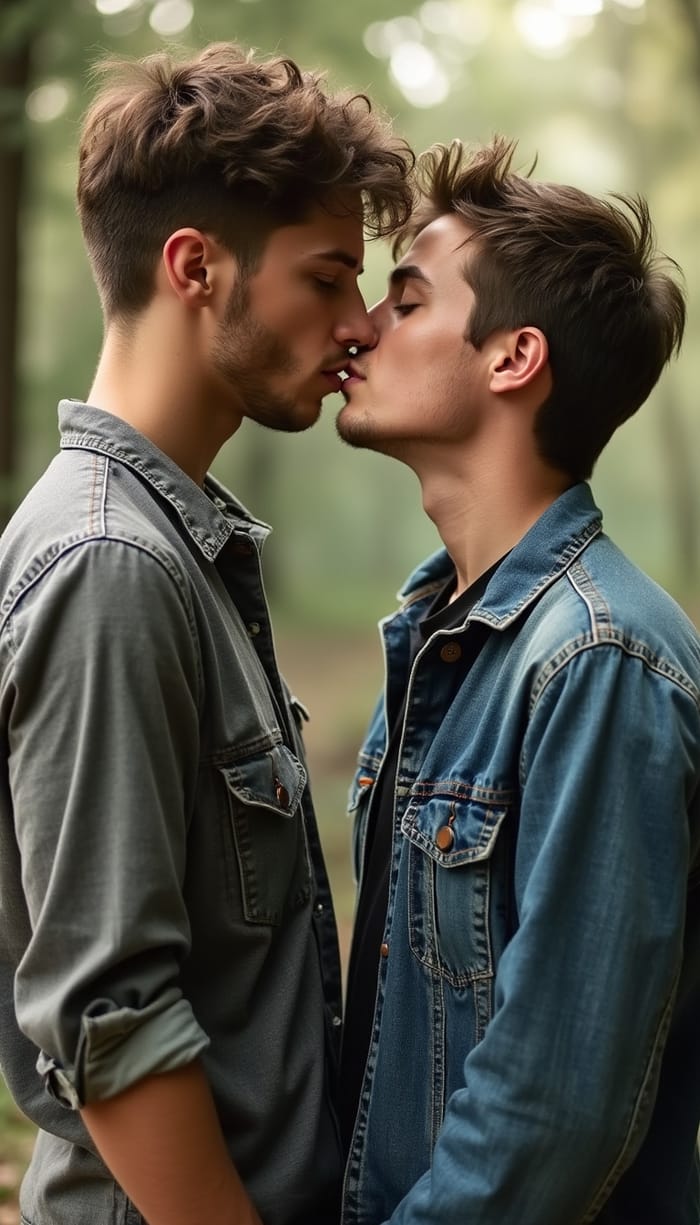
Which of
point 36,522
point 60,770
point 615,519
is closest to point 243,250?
point 36,522

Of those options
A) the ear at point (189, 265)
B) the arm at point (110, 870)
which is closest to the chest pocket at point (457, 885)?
the arm at point (110, 870)

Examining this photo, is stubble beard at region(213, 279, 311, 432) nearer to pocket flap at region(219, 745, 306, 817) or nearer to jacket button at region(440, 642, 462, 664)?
jacket button at region(440, 642, 462, 664)

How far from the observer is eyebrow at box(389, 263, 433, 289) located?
2.81m

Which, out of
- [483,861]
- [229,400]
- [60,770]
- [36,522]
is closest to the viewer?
[60,770]

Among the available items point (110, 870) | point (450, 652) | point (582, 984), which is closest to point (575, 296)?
point (450, 652)

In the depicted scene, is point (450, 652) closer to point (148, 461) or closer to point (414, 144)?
point (148, 461)

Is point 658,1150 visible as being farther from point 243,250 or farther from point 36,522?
point 243,250

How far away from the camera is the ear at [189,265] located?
2367 millimetres

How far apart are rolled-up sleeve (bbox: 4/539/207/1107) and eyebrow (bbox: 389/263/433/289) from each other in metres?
1.25

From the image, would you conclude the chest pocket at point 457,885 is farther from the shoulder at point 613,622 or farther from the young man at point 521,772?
the shoulder at point 613,622

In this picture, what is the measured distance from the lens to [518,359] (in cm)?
263

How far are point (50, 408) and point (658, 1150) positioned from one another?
21.5 ft

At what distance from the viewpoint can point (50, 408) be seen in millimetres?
7902

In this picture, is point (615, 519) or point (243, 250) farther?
point (615, 519)
